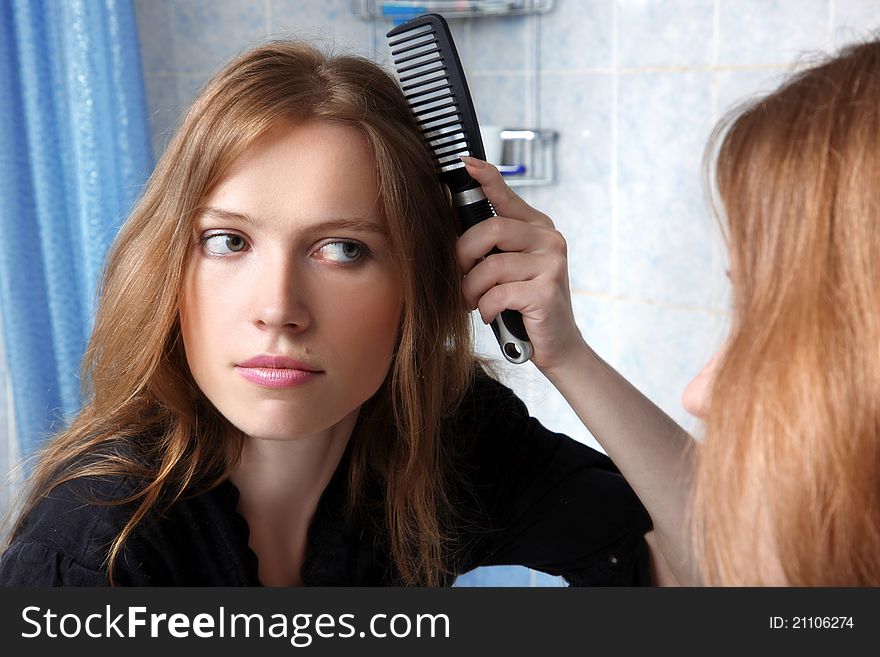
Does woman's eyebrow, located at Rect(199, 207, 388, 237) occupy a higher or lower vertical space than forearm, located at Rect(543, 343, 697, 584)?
higher

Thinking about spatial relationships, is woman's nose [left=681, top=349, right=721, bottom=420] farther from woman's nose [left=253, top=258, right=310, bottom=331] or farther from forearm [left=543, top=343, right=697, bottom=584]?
woman's nose [left=253, top=258, right=310, bottom=331]

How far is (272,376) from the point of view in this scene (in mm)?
733

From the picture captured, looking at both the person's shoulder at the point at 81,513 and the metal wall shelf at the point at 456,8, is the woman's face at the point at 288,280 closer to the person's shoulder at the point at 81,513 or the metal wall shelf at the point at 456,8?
the person's shoulder at the point at 81,513

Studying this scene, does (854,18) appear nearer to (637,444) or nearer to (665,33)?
(665,33)

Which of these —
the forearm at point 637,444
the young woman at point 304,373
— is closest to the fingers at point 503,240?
the young woman at point 304,373

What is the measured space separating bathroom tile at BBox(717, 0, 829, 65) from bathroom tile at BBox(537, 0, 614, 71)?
0.90 feet

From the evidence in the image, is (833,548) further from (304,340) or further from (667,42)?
(667,42)

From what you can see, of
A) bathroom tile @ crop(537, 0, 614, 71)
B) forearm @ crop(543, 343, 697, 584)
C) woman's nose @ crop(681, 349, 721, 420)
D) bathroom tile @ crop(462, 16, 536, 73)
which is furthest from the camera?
bathroom tile @ crop(462, 16, 536, 73)

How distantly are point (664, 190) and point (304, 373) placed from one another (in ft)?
3.42

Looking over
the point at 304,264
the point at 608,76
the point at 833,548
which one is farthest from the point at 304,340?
the point at 608,76

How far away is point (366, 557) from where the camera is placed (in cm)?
92

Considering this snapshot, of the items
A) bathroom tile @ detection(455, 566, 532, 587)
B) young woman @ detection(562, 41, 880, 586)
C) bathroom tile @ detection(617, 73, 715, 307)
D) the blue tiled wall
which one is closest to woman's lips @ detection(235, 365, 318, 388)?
young woman @ detection(562, 41, 880, 586)

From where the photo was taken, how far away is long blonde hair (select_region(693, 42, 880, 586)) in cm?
48

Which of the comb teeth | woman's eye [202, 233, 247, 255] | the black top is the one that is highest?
the comb teeth
